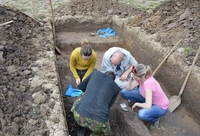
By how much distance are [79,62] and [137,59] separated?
8.12ft

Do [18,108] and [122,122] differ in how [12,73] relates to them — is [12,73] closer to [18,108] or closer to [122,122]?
[18,108]

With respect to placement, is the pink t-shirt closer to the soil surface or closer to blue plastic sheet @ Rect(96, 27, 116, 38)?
the soil surface

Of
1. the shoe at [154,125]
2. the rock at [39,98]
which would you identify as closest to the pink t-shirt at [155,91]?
the shoe at [154,125]

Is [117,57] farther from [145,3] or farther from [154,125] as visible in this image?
Result: [145,3]

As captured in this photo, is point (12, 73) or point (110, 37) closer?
point (12, 73)

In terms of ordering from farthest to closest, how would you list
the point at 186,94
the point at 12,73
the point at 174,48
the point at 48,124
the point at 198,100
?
the point at 174,48 < the point at 186,94 < the point at 198,100 < the point at 12,73 < the point at 48,124

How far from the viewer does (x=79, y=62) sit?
17.3 feet

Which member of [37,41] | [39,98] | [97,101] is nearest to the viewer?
[97,101]

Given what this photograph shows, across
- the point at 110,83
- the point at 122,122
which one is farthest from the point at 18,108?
the point at 122,122

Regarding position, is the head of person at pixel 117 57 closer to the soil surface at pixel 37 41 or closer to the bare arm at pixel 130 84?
the bare arm at pixel 130 84

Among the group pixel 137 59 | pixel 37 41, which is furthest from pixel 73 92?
pixel 137 59

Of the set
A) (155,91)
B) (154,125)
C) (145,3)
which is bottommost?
(154,125)

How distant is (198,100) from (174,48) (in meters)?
1.44

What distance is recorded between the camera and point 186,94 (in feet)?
18.1
